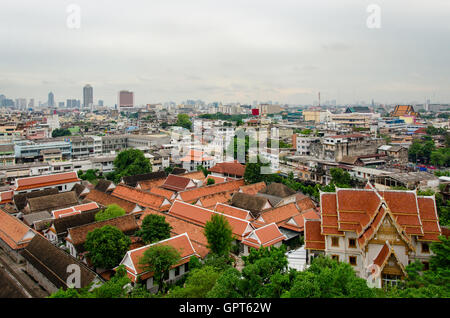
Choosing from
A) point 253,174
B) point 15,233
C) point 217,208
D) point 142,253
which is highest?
point 253,174

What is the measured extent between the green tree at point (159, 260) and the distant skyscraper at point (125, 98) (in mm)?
186033

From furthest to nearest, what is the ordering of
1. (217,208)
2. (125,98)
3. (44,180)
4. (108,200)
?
(125,98) → (44,180) → (108,200) → (217,208)

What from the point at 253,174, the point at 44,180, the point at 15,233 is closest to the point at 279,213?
the point at 253,174

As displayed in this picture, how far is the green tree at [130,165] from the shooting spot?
35.5 metres

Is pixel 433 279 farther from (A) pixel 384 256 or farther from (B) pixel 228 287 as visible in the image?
(B) pixel 228 287

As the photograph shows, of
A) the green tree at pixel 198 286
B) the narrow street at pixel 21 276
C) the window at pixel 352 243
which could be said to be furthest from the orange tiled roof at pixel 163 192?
the window at pixel 352 243

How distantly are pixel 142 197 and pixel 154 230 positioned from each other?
32.2ft

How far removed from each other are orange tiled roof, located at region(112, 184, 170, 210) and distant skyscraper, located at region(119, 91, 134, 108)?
170912 millimetres

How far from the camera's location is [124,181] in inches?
1271

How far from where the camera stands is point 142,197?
27.1 m

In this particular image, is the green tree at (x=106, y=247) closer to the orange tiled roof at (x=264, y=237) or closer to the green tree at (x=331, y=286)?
the orange tiled roof at (x=264, y=237)

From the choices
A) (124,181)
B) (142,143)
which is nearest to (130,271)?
(124,181)

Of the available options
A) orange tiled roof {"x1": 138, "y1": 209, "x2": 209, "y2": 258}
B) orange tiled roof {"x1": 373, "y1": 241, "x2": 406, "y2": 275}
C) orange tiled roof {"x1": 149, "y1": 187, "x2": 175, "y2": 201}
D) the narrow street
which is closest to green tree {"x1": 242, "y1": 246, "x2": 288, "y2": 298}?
orange tiled roof {"x1": 373, "y1": 241, "x2": 406, "y2": 275}
